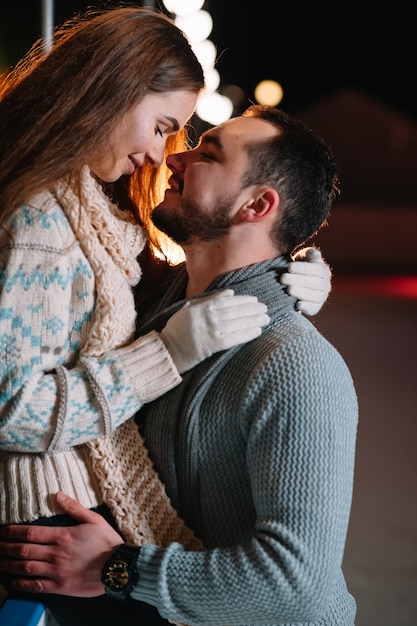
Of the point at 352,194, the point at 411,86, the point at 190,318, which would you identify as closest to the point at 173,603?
the point at 190,318

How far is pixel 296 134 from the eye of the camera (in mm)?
1754

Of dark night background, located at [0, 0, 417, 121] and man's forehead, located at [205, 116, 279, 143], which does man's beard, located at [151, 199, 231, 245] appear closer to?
man's forehead, located at [205, 116, 279, 143]

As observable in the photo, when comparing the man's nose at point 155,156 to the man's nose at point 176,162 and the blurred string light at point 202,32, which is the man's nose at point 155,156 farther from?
the blurred string light at point 202,32

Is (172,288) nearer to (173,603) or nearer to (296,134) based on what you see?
(296,134)

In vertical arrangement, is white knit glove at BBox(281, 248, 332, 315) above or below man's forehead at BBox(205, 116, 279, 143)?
below

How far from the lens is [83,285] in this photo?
145 centimetres

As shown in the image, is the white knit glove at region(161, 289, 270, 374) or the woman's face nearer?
the white knit glove at region(161, 289, 270, 374)

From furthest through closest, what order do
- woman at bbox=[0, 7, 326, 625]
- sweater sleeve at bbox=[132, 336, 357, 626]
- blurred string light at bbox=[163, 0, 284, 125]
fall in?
1. blurred string light at bbox=[163, 0, 284, 125]
2. woman at bbox=[0, 7, 326, 625]
3. sweater sleeve at bbox=[132, 336, 357, 626]

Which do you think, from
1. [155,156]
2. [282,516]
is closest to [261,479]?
[282,516]

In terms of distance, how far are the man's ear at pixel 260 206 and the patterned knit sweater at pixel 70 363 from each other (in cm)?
32

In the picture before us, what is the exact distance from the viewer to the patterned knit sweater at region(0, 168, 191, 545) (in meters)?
1.36

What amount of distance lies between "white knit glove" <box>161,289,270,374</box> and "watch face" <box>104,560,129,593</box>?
15.1 inches

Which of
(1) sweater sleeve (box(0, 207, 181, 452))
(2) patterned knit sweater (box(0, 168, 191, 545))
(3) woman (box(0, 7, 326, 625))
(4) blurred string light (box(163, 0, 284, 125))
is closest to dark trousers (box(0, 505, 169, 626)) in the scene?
(3) woman (box(0, 7, 326, 625))

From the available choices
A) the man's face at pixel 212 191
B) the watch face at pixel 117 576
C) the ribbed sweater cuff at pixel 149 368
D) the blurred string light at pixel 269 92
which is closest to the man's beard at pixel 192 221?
the man's face at pixel 212 191
